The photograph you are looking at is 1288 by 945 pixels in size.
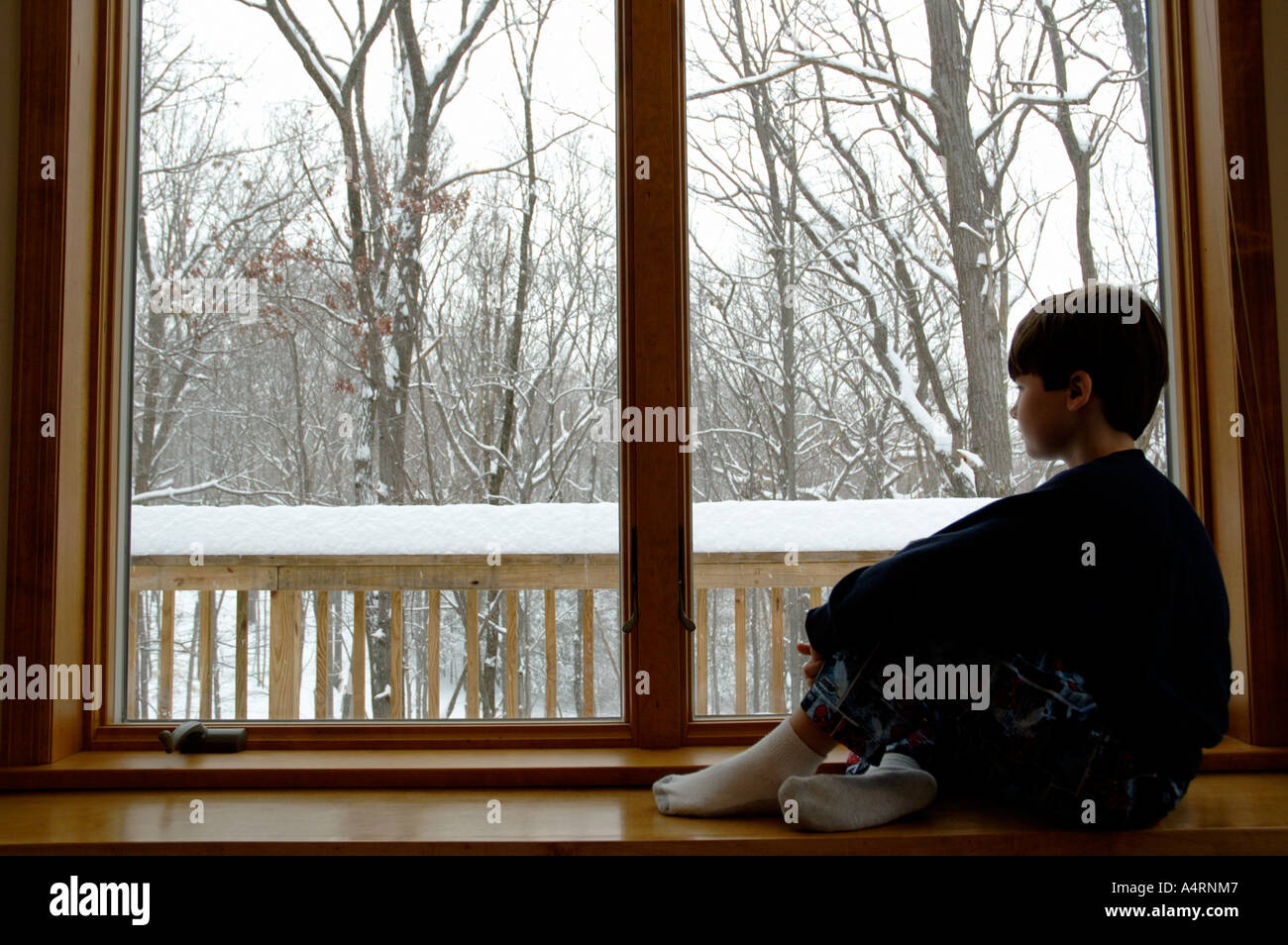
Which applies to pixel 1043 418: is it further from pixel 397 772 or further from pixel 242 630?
pixel 242 630

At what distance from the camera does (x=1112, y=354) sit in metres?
1.20

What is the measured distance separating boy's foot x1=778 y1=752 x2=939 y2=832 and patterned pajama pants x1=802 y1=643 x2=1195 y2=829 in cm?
4

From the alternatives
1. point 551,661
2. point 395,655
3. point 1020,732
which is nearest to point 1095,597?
point 1020,732

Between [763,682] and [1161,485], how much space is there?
712mm

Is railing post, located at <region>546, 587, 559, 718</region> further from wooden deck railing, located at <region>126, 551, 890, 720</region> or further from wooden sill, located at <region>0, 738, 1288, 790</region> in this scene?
wooden sill, located at <region>0, 738, 1288, 790</region>

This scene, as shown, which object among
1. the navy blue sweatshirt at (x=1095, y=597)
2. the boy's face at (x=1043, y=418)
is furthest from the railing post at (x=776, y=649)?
the boy's face at (x=1043, y=418)

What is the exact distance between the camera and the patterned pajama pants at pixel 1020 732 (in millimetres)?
1088

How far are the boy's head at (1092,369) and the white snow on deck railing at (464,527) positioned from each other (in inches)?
13.7

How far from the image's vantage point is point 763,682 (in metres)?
1.54

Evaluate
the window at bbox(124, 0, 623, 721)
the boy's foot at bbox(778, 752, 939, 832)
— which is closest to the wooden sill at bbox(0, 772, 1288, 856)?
the boy's foot at bbox(778, 752, 939, 832)

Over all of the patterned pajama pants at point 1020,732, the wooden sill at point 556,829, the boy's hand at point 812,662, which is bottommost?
the wooden sill at point 556,829

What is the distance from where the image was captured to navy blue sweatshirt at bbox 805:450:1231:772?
1.09 meters

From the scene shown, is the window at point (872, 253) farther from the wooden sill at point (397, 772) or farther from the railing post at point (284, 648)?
the railing post at point (284, 648)
